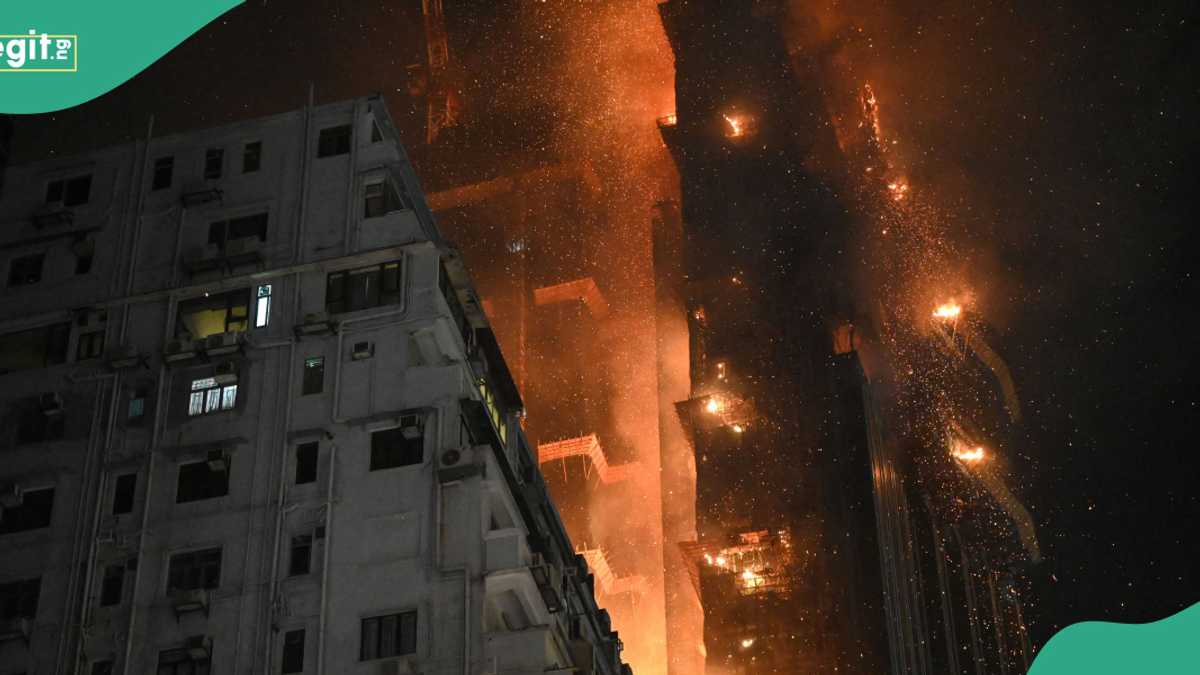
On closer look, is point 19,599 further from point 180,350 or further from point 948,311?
point 948,311

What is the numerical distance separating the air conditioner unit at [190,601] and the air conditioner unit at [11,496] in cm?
595

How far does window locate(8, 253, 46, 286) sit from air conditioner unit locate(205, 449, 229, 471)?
929 cm

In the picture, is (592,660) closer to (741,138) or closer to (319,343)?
(319,343)

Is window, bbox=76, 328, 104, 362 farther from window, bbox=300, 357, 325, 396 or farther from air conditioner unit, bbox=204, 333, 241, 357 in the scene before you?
window, bbox=300, 357, 325, 396

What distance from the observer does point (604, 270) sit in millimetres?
123562

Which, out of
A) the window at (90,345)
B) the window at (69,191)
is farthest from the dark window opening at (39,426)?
the window at (69,191)

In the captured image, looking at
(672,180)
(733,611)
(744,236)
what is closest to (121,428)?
(733,611)

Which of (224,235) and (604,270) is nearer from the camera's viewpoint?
(224,235)

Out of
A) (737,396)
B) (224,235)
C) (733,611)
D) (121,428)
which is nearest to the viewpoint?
(121,428)

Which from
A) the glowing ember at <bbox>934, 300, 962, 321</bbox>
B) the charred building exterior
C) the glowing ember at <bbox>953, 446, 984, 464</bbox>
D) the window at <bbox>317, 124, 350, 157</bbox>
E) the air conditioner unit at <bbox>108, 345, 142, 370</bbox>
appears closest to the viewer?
the air conditioner unit at <bbox>108, 345, 142, 370</bbox>

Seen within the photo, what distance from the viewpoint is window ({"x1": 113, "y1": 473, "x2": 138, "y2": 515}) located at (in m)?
36.9

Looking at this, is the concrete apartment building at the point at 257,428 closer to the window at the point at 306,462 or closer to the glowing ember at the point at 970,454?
the window at the point at 306,462

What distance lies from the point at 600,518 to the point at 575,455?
5751 mm

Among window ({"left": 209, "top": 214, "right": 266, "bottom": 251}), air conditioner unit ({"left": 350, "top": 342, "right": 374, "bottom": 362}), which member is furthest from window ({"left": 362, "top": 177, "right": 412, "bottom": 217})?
air conditioner unit ({"left": 350, "top": 342, "right": 374, "bottom": 362})
